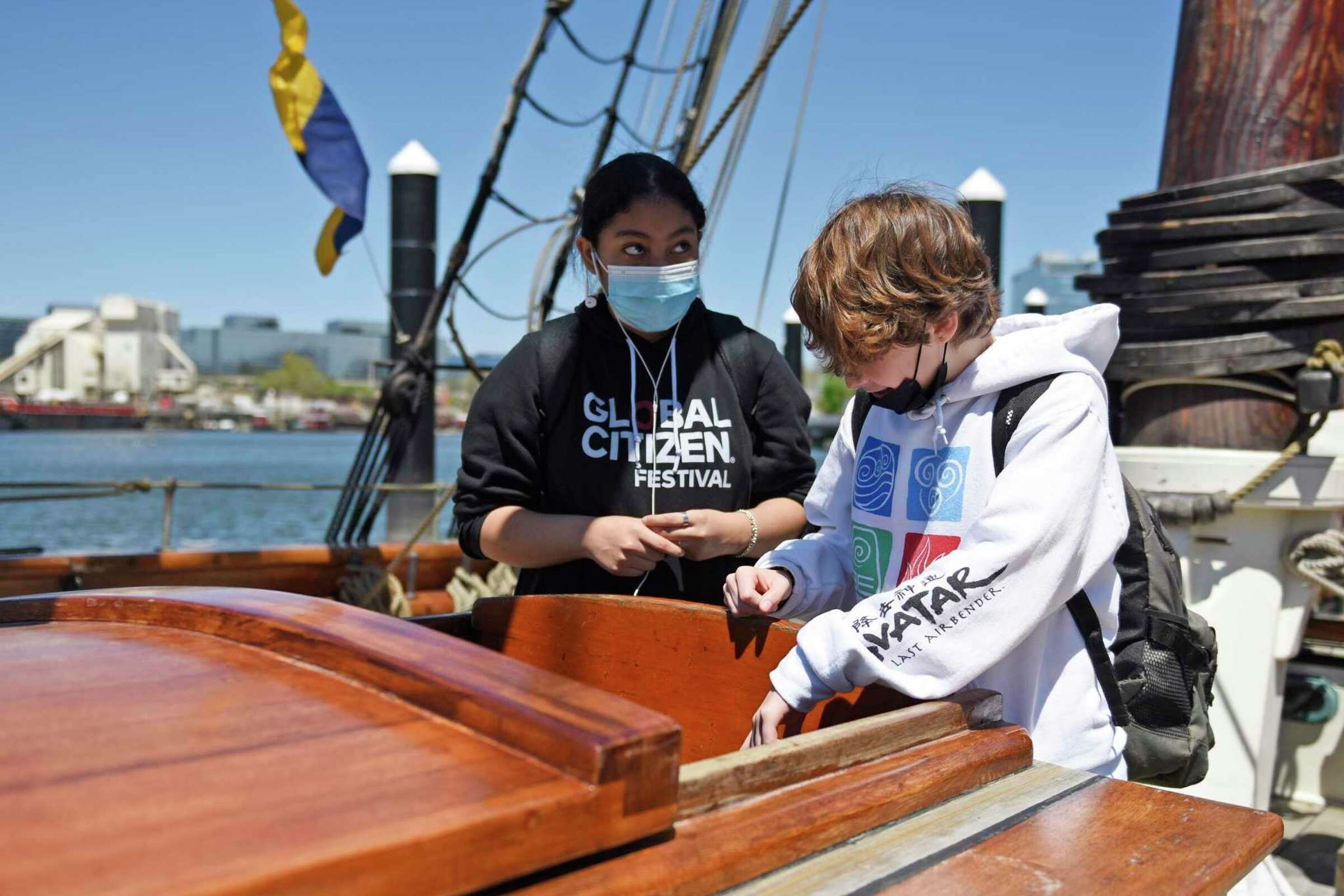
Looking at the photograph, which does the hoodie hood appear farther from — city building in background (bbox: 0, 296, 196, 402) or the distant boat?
the distant boat

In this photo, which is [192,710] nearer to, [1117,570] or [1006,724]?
[1006,724]

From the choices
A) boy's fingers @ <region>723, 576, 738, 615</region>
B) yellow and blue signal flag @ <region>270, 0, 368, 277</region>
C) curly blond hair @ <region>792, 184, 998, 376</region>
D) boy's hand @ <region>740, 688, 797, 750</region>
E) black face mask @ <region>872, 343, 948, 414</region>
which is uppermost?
yellow and blue signal flag @ <region>270, 0, 368, 277</region>

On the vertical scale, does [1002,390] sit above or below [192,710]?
above

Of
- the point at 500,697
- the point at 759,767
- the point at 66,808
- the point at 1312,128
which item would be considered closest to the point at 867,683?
the point at 759,767

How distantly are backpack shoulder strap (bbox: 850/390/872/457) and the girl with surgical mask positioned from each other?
10.7 inches

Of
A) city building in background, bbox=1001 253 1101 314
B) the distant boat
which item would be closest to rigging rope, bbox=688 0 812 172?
city building in background, bbox=1001 253 1101 314

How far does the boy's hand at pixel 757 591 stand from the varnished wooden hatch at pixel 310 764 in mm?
553

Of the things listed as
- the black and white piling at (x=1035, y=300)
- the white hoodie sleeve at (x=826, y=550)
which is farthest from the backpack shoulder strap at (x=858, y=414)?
the black and white piling at (x=1035, y=300)

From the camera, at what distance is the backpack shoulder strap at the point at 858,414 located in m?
1.60

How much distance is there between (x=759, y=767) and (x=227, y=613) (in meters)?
0.62

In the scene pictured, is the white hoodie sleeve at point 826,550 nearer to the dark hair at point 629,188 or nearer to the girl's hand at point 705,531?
the girl's hand at point 705,531

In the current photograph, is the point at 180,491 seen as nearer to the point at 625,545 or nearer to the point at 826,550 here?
the point at 625,545

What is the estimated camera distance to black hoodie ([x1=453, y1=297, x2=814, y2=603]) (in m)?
1.84

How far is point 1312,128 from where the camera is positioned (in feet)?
9.07
